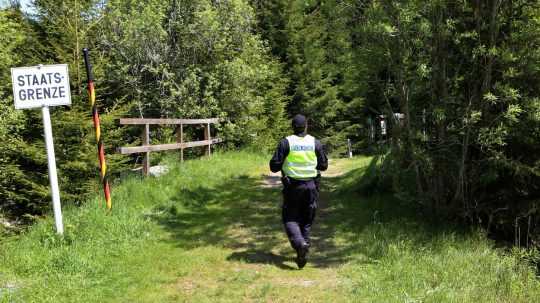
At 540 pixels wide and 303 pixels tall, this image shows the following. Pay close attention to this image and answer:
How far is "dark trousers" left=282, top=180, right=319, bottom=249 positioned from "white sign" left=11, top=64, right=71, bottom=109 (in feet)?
11.0

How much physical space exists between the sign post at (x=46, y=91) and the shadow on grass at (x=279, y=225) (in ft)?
5.87

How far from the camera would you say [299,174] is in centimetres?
595

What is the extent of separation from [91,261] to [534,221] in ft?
19.9

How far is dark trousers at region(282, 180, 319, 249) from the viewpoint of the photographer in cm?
595

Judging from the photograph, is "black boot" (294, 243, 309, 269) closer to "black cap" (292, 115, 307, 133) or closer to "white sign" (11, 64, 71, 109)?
"black cap" (292, 115, 307, 133)

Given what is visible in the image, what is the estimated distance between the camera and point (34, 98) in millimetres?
6379

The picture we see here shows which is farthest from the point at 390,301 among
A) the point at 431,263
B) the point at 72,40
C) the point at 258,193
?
the point at 72,40

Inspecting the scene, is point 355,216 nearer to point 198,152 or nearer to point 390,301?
point 390,301

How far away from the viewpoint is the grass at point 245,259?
495 centimetres

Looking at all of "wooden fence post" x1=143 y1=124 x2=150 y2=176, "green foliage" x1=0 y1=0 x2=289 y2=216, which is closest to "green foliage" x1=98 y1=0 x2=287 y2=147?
"green foliage" x1=0 y1=0 x2=289 y2=216

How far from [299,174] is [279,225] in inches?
80.5

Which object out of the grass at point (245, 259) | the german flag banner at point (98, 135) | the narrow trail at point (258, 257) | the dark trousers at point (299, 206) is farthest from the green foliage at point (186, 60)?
the dark trousers at point (299, 206)

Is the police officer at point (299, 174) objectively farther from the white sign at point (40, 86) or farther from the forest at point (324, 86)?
the white sign at point (40, 86)

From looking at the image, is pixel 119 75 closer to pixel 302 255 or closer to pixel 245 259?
pixel 245 259
